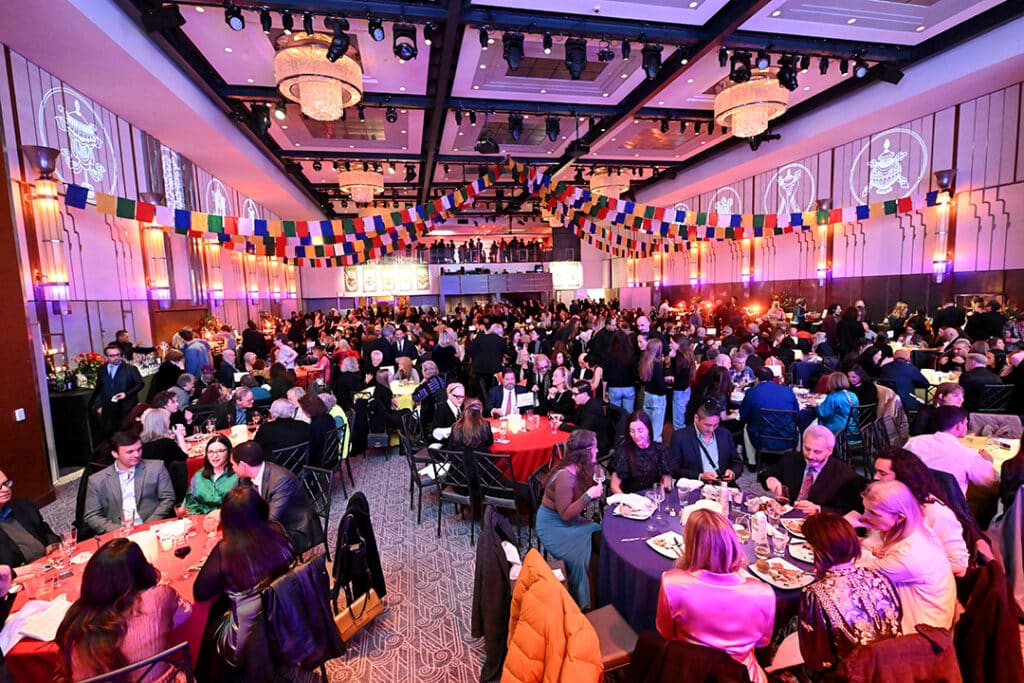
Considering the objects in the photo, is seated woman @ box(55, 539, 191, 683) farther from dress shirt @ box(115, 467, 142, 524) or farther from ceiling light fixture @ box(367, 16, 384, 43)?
ceiling light fixture @ box(367, 16, 384, 43)

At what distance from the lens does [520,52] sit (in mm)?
6668

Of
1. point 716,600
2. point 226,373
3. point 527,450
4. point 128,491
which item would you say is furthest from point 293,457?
point 716,600

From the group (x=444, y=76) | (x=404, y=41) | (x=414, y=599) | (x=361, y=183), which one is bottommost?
(x=414, y=599)

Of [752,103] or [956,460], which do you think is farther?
[752,103]

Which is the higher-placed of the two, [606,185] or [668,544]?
[606,185]

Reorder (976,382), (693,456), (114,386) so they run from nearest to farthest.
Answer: (693,456) → (976,382) → (114,386)

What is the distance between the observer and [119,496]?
3510mm

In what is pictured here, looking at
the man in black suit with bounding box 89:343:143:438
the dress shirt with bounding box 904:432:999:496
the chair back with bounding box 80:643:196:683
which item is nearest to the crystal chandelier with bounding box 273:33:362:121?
the man in black suit with bounding box 89:343:143:438

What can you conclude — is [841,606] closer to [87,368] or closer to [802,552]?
[802,552]

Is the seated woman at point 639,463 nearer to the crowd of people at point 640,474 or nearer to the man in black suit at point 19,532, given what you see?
the crowd of people at point 640,474

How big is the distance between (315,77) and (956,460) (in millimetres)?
7148

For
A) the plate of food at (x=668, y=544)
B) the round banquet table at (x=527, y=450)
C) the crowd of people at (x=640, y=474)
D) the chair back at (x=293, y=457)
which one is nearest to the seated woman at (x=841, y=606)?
the crowd of people at (x=640, y=474)

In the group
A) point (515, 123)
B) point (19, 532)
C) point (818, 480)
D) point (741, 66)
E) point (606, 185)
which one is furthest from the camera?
point (606, 185)

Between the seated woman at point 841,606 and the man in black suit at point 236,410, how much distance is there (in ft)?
17.4
